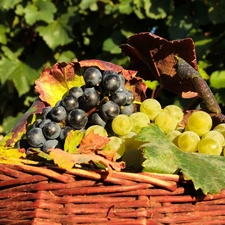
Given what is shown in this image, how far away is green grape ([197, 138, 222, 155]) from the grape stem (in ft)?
0.33

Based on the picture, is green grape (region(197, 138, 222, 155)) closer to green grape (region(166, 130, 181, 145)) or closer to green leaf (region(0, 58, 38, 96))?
green grape (region(166, 130, 181, 145))

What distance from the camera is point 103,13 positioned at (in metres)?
3.09

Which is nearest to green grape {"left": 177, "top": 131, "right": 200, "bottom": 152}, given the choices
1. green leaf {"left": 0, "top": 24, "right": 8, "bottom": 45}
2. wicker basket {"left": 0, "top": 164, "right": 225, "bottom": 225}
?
wicker basket {"left": 0, "top": 164, "right": 225, "bottom": 225}

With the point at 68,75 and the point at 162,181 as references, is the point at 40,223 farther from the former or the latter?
the point at 68,75

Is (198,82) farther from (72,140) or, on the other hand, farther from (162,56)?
(72,140)

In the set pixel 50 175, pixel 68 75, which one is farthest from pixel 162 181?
pixel 68 75

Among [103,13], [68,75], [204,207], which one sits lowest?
[103,13]

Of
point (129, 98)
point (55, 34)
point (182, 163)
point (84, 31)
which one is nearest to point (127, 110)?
point (129, 98)

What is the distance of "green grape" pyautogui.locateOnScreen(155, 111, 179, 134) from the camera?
95 centimetres

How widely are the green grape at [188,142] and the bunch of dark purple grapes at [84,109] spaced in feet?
0.45

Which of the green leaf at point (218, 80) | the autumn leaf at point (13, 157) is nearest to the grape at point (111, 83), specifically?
the autumn leaf at point (13, 157)

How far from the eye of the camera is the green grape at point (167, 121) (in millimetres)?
954

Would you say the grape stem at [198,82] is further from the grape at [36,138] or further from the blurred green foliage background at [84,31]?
the blurred green foliage background at [84,31]

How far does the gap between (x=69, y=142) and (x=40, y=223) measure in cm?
15
